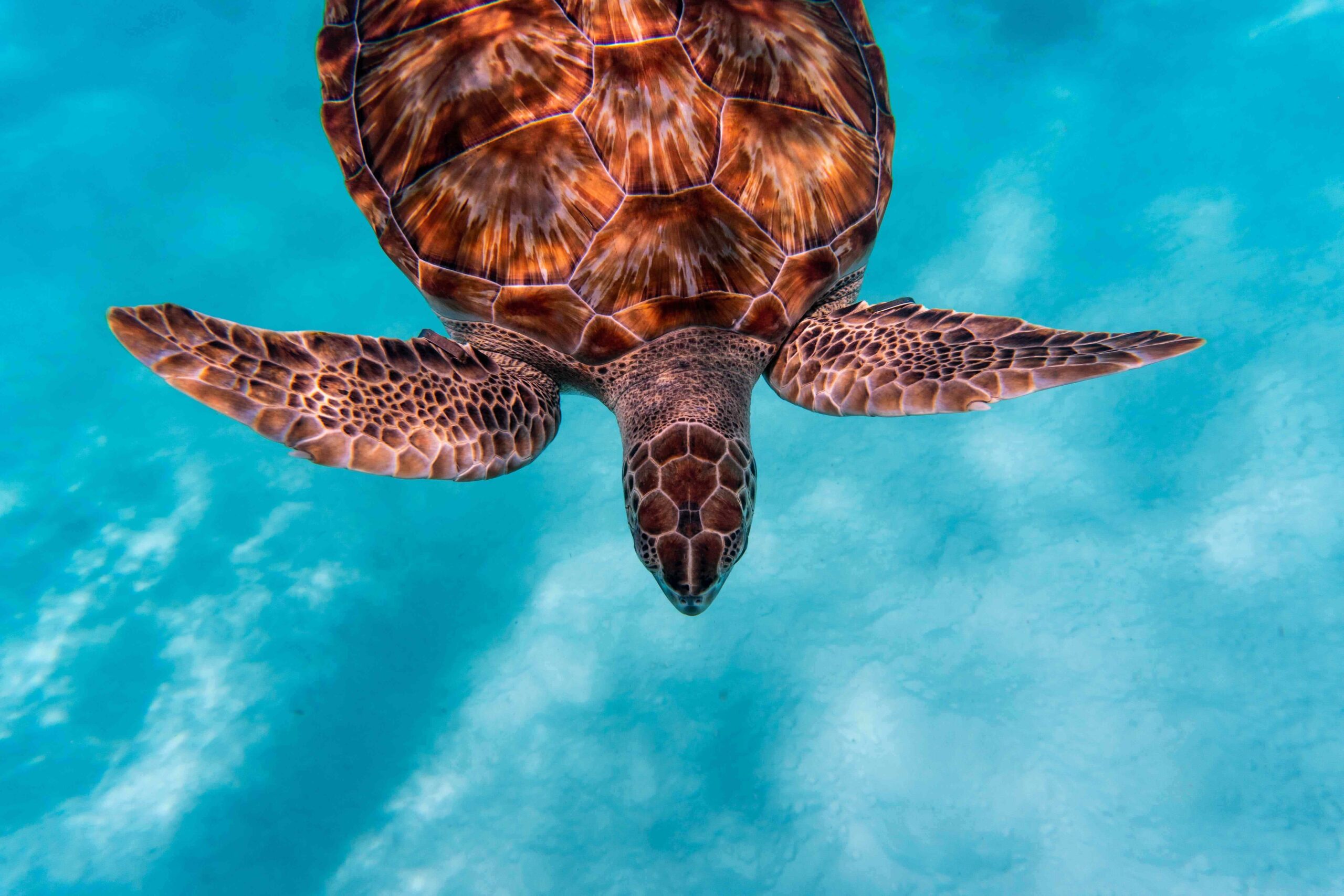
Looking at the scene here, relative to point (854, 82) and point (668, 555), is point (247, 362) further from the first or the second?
point (854, 82)

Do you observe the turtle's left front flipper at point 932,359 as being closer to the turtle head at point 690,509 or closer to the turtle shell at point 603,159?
the turtle shell at point 603,159

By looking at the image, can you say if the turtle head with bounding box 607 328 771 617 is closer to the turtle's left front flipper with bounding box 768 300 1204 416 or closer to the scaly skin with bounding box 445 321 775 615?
the scaly skin with bounding box 445 321 775 615

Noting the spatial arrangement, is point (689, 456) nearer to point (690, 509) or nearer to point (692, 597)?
point (690, 509)

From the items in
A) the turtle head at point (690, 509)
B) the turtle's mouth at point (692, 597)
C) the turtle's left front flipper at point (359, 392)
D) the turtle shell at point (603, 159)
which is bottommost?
the turtle's mouth at point (692, 597)

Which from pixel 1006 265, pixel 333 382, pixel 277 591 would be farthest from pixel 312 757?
pixel 1006 265

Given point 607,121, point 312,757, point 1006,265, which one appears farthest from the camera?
point 1006,265

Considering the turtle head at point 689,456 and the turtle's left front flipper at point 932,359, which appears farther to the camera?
the turtle's left front flipper at point 932,359

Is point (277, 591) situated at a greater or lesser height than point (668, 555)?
greater

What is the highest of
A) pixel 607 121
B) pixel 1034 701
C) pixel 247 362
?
pixel 607 121

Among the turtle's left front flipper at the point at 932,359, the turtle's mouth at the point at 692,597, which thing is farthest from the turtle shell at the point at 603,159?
the turtle's mouth at the point at 692,597
